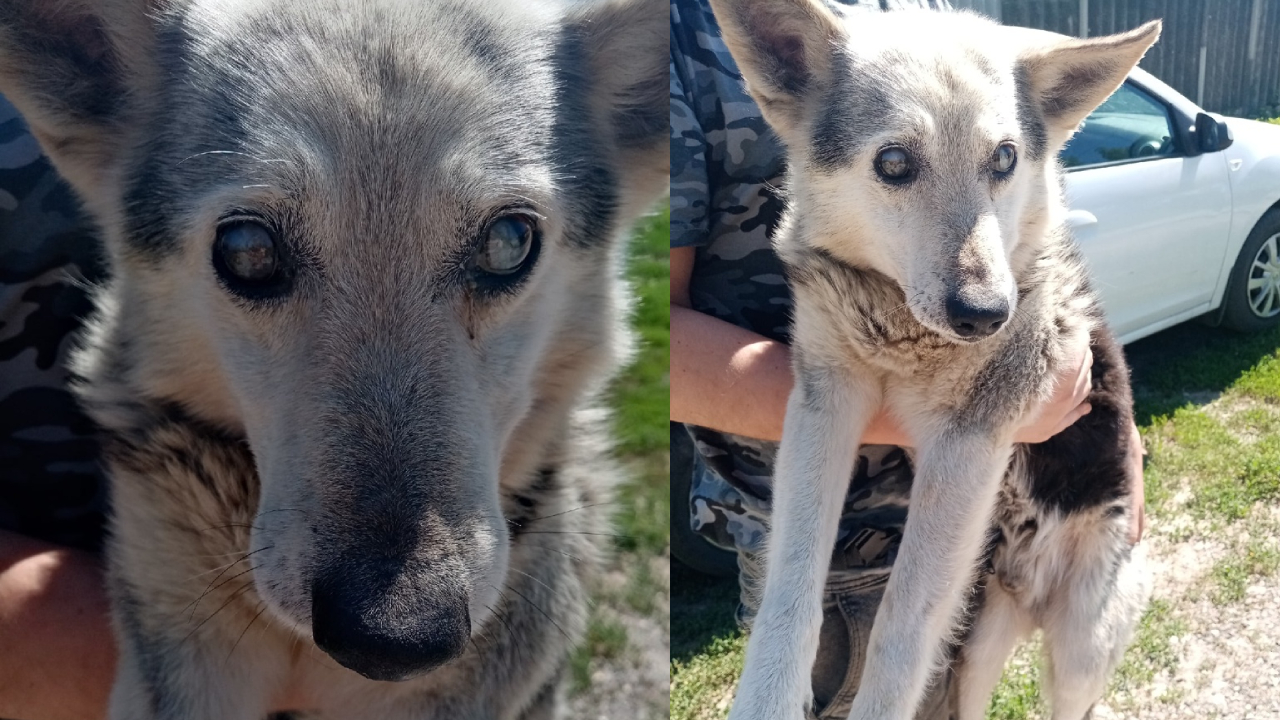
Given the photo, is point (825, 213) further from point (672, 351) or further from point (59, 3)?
point (59, 3)

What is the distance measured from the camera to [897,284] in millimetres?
1212

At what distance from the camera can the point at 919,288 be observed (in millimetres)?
1105

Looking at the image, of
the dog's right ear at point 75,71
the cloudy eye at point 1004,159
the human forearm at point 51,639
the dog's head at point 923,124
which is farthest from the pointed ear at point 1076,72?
the human forearm at point 51,639

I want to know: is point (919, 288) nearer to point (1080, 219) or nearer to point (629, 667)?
point (1080, 219)

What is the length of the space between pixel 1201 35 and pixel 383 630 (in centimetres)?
126

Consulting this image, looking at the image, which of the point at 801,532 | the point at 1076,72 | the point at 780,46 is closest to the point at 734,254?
the point at 780,46

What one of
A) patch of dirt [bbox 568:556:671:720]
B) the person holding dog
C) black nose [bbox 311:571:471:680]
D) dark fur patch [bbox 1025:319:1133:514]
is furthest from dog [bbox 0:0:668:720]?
dark fur patch [bbox 1025:319:1133:514]

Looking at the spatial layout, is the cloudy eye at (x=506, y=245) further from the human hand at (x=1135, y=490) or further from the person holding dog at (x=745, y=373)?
the human hand at (x=1135, y=490)

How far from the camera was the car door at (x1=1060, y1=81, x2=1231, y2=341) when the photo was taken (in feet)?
4.17

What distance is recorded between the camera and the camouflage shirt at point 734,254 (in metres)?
1.11

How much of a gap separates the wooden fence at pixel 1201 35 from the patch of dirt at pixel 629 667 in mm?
1068

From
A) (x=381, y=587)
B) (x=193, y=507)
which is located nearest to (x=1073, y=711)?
(x=381, y=587)

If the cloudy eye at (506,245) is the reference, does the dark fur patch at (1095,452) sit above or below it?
below

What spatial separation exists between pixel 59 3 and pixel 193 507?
1.71ft
